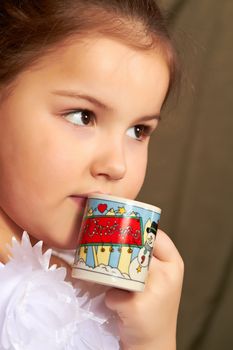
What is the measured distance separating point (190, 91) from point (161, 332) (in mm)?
764

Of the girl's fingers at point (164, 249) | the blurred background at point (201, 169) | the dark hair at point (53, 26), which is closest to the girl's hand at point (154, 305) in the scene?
the girl's fingers at point (164, 249)

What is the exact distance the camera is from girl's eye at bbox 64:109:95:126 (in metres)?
1.17

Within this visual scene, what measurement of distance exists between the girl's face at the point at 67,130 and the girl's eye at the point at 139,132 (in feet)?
0.32

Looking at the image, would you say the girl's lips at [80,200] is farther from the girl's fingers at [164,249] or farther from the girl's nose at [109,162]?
the girl's fingers at [164,249]

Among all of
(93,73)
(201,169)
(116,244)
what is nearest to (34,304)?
(116,244)

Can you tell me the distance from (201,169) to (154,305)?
0.67 meters

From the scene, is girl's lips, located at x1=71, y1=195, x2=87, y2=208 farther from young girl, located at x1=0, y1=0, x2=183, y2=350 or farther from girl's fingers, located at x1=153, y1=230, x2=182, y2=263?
girl's fingers, located at x1=153, y1=230, x2=182, y2=263

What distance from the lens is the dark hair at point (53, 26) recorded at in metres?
1.16

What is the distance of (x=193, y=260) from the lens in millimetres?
1810

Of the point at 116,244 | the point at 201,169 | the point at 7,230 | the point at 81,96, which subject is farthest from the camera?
the point at 201,169

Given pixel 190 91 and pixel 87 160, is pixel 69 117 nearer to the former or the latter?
pixel 87 160

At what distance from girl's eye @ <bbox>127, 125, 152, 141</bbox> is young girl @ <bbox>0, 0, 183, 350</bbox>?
0.14ft

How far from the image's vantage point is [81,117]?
1.17 m

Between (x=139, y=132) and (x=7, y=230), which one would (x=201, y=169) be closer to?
(x=139, y=132)
